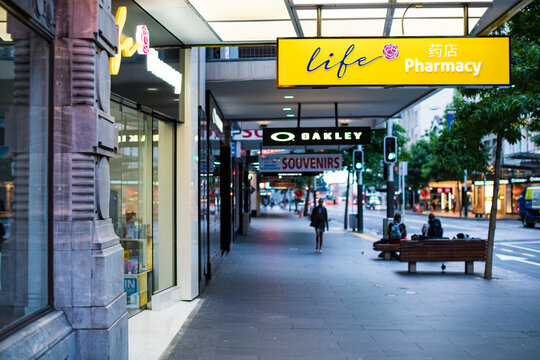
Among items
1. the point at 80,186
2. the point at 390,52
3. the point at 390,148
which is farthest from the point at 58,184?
the point at 390,148

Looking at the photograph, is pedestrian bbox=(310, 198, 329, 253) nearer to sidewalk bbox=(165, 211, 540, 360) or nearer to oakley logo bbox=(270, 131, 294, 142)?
sidewalk bbox=(165, 211, 540, 360)

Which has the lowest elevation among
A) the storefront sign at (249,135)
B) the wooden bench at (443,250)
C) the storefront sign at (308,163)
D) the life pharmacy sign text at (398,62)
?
the wooden bench at (443,250)

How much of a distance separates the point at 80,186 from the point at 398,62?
4067mm

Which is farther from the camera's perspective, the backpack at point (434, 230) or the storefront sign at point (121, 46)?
the backpack at point (434, 230)

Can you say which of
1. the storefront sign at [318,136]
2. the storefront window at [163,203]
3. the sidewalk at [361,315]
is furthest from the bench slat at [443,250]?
the storefront window at [163,203]

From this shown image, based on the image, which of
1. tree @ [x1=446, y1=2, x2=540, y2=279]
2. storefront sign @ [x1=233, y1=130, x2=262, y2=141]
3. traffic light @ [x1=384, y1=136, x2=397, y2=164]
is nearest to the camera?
tree @ [x1=446, y1=2, x2=540, y2=279]

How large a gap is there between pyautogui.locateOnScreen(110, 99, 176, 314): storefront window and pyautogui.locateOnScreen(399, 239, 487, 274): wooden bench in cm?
622

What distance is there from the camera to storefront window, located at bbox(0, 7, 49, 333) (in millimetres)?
4055

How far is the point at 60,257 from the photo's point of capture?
4.79 m

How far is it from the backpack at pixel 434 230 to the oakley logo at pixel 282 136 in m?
5.30

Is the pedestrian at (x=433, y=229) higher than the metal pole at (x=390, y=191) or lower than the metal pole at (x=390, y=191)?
lower

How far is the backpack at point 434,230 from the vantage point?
1596 cm

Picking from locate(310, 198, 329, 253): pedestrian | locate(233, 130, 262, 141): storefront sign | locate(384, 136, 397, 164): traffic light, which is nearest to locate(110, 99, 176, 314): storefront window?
locate(310, 198, 329, 253): pedestrian

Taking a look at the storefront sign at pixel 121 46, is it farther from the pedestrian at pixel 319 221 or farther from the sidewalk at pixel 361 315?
the pedestrian at pixel 319 221
